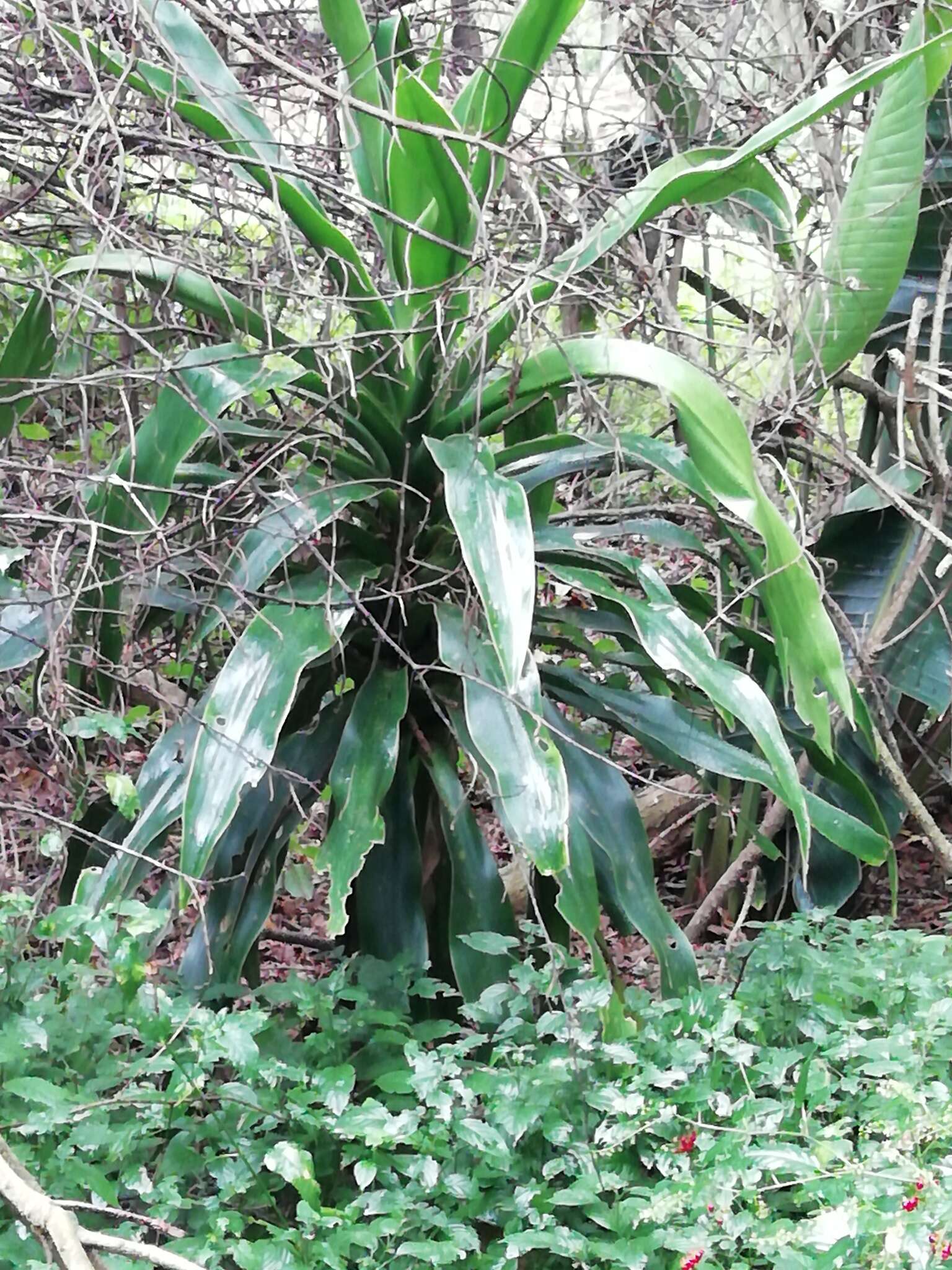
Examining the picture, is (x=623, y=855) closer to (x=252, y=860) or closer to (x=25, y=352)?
(x=252, y=860)

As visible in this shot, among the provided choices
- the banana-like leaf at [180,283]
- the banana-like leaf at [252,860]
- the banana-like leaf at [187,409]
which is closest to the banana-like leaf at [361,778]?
the banana-like leaf at [252,860]

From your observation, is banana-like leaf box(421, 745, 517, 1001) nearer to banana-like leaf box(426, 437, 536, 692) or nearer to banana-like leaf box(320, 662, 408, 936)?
banana-like leaf box(320, 662, 408, 936)

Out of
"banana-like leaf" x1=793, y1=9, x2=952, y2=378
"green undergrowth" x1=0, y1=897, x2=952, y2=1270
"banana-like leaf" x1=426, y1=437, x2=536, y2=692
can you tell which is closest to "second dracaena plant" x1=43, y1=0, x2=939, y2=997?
"banana-like leaf" x1=426, y1=437, x2=536, y2=692

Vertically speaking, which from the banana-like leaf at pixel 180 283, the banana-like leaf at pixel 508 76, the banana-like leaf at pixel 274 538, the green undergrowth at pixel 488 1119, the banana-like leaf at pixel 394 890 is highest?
the banana-like leaf at pixel 508 76

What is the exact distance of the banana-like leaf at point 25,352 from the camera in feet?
5.29

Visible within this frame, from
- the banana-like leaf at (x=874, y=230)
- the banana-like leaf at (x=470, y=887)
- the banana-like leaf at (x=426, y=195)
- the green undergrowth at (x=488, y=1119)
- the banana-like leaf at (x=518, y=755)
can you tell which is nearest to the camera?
the green undergrowth at (x=488, y=1119)

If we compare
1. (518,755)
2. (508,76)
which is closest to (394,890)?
(518,755)

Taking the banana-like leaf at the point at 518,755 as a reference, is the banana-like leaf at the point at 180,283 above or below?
above

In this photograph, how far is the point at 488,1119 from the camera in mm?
1307

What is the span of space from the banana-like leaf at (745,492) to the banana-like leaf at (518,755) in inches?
12.3

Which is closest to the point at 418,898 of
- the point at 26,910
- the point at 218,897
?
the point at 218,897

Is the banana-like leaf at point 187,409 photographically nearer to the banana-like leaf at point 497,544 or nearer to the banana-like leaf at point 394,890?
the banana-like leaf at point 497,544

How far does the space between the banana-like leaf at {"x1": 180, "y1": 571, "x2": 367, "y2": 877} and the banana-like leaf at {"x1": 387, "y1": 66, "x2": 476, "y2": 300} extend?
45cm

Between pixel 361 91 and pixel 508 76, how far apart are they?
0.24 m
